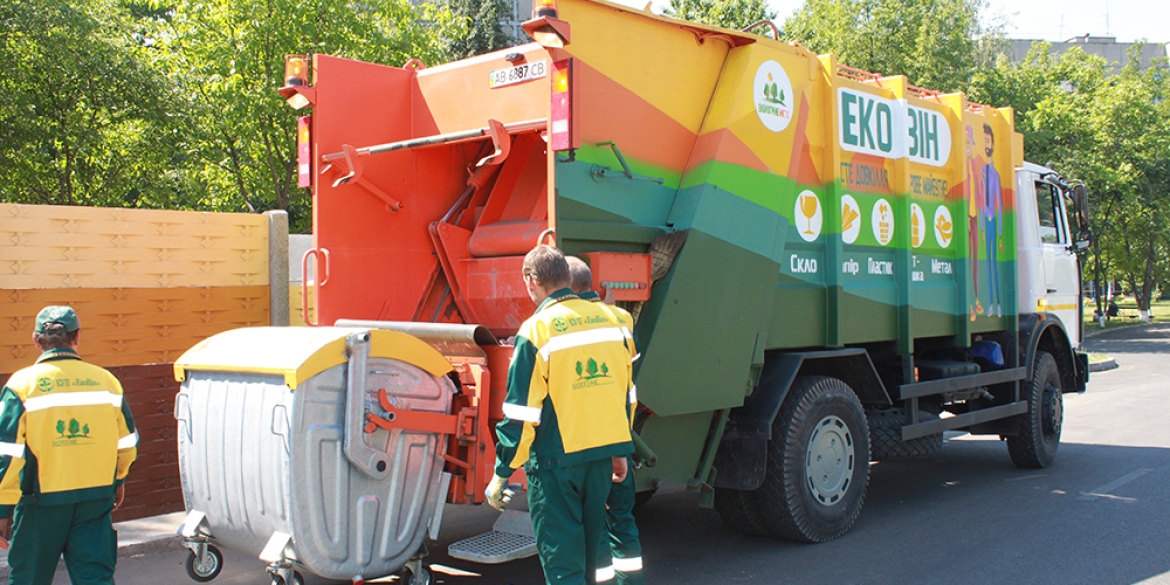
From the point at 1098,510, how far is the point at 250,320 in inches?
254

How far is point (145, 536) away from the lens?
570 cm

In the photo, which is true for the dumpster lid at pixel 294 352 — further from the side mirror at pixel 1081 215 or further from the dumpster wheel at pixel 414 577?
the side mirror at pixel 1081 215

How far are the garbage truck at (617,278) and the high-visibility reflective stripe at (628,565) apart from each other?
695 millimetres

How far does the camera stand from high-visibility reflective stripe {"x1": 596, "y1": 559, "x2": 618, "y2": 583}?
11.9ft

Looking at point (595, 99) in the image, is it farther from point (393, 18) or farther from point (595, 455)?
point (393, 18)

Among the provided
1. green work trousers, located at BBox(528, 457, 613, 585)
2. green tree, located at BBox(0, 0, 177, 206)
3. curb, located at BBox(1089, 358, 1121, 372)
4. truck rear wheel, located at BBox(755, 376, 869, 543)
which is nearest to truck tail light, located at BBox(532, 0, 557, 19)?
green work trousers, located at BBox(528, 457, 613, 585)

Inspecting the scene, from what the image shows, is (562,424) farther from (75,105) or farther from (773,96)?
(75,105)

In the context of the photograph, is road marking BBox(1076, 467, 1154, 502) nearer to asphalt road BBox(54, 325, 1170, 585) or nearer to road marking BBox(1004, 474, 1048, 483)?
asphalt road BBox(54, 325, 1170, 585)

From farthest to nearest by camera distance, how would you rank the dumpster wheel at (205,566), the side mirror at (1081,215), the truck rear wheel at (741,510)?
1. the side mirror at (1081,215)
2. the truck rear wheel at (741,510)
3. the dumpster wheel at (205,566)

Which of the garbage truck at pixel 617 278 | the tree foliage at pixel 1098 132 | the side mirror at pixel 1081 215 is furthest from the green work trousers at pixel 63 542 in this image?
the tree foliage at pixel 1098 132

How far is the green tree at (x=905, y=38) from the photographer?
23.1m

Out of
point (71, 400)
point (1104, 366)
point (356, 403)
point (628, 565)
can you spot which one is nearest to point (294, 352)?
point (356, 403)

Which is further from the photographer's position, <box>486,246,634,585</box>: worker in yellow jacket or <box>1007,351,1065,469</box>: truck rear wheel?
<box>1007,351,1065,469</box>: truck rear wheel

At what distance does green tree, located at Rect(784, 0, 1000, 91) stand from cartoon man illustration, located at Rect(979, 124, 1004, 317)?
1620 cm
